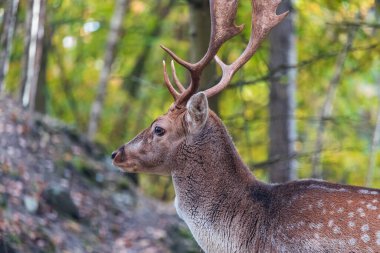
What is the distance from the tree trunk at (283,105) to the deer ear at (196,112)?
4.36m

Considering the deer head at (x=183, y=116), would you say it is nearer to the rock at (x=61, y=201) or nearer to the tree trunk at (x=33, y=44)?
the rock at (x=61, y=201)

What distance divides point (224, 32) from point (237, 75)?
5.05 m

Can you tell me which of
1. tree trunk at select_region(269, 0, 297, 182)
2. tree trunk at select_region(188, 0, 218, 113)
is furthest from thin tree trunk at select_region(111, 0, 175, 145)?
tree trunk at select_region(188, 0, 218, 113)

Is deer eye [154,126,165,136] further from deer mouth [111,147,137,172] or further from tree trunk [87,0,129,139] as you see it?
tree trunk [87,0,129,139]

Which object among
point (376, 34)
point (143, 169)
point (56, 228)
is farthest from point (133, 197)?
point (143, 169)

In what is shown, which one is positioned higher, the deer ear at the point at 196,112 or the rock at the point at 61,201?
the deer ear at the point at 196,112

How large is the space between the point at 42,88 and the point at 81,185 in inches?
210

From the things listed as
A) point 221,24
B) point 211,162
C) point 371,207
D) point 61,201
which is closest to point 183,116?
point 211,162

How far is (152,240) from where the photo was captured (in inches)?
464

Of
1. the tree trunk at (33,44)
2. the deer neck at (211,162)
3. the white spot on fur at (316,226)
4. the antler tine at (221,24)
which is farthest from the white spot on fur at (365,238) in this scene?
the tree trunk at (33,44)

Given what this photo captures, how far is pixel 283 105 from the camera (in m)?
11.9

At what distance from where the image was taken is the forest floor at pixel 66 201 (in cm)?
988

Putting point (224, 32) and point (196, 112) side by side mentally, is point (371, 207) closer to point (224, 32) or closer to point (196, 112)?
point (196, 112)

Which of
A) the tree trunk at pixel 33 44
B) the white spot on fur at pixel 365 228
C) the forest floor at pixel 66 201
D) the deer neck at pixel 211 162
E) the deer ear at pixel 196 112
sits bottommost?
the forest floor at pixel 66 201
